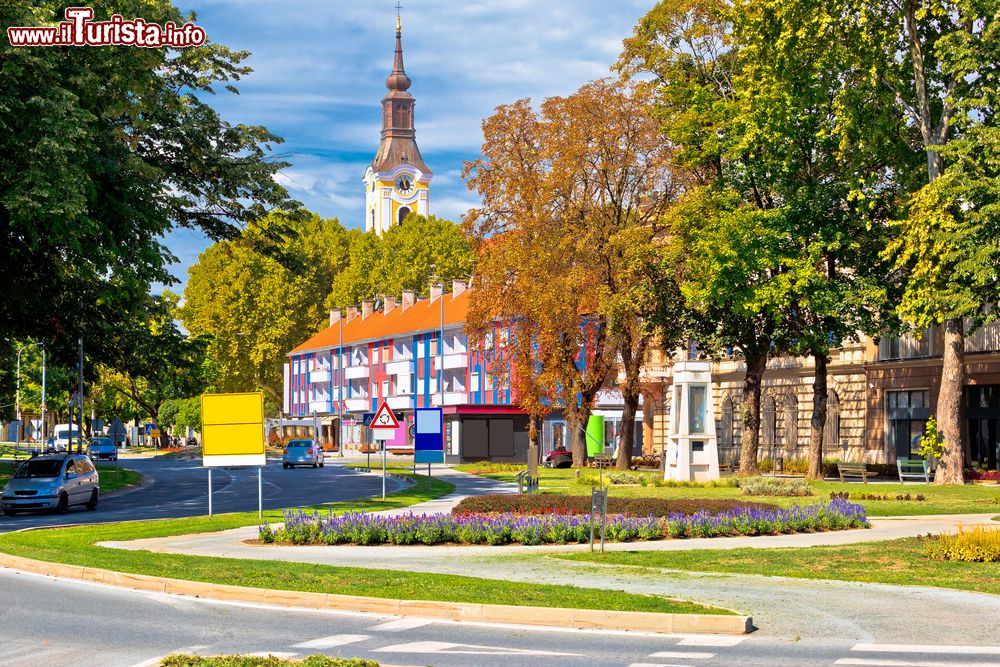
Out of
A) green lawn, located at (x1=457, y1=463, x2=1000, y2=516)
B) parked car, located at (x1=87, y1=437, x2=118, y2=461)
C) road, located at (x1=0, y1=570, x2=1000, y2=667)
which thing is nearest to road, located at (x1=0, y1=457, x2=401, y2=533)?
green lawn, located at (x1=457, y1=463, x2=1000, y2=516)

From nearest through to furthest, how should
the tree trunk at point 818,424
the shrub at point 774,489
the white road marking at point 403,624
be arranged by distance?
1. the white road marking at point 403,624
2. the shrub at point 774,489
3. the tree trunk at point 818,424

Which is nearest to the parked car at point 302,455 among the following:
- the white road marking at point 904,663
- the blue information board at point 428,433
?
the blue information board at point 428,433

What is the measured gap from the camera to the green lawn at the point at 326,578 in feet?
47.4

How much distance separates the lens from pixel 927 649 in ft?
39.2

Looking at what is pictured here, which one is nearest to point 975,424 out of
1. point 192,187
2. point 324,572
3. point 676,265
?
point 676,265

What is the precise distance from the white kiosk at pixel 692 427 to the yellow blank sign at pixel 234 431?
21.7 m

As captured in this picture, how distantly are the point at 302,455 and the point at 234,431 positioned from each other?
4619 centimetres

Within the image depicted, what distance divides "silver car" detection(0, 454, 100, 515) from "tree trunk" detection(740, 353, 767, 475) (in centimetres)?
2462

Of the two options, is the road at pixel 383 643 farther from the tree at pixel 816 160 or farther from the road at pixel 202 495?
the tree at pixel 816 160

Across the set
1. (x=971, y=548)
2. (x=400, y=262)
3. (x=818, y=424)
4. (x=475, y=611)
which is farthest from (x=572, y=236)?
(x=400, y=262)

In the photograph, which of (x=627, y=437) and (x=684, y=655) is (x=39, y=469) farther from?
(x=627, y=437)

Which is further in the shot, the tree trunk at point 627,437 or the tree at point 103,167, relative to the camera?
the tree trunk at point 627,437

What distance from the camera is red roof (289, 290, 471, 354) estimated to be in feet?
337

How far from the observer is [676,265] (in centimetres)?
5128
